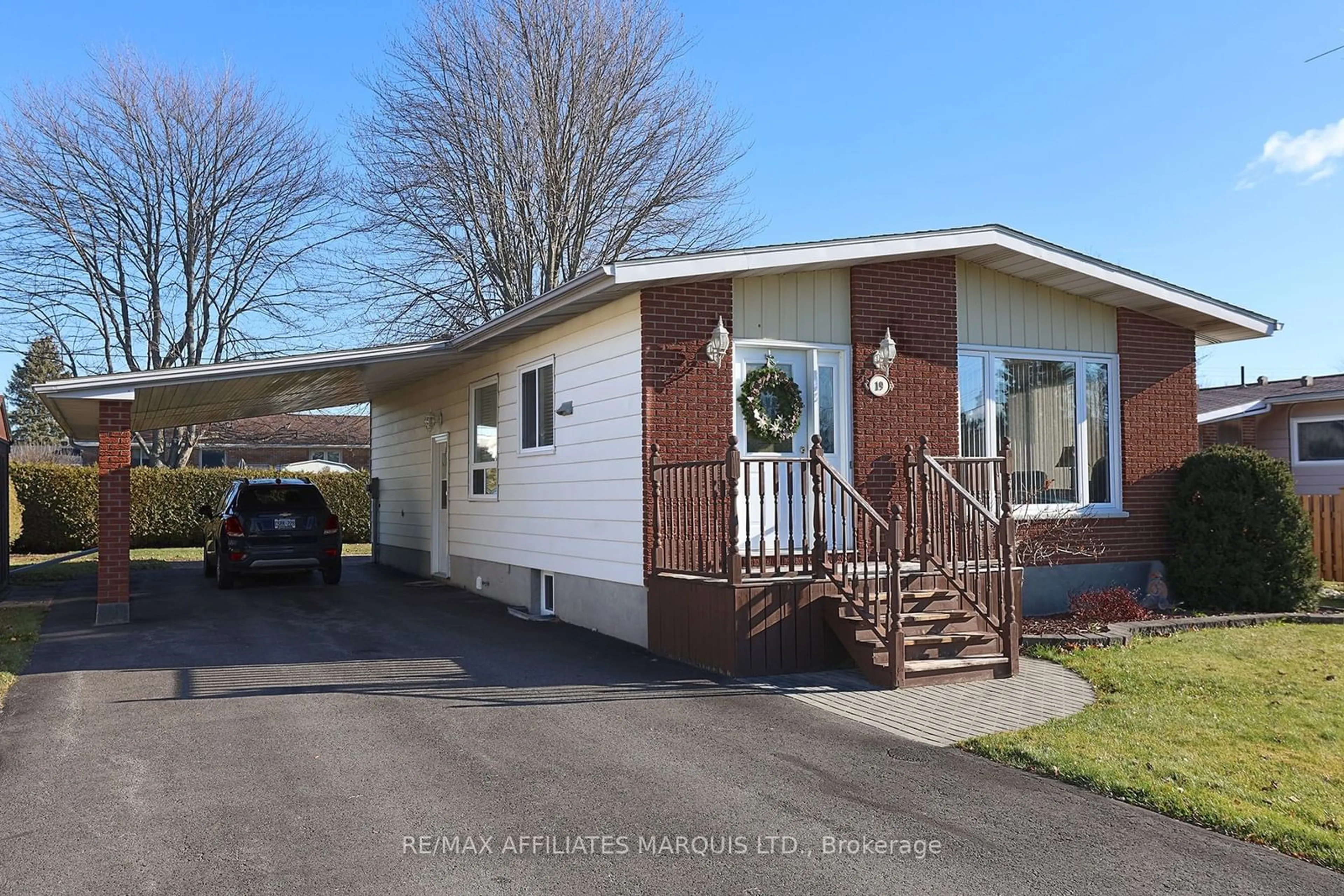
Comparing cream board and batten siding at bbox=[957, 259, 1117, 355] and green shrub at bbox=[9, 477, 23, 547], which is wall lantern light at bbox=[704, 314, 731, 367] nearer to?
cream board and batten siding at bbox=[957, 259, 1117, 355]

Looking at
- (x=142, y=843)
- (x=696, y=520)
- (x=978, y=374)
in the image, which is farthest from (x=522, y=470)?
(x=142, y=843)

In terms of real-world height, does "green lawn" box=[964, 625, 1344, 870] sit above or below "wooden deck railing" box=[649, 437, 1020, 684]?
below

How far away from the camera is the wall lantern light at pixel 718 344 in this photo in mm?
9430

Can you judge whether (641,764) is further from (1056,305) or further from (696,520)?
(1056,305)

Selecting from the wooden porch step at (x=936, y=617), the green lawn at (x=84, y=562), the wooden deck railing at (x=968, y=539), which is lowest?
the green lawn at (x=84, y=562)

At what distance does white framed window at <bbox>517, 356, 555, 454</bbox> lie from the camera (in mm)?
11758

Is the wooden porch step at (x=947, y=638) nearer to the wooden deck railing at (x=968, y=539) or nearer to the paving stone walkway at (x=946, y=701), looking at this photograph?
the wooden deck railing at (x=968, y=539)

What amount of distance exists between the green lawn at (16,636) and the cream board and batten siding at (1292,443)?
20.3 m

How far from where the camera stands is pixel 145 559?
20.5 meters

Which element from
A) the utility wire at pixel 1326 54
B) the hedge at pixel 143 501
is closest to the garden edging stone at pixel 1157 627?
the utility wire at pixel 1326 54

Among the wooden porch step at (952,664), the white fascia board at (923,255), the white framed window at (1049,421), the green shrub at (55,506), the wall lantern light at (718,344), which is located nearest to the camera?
the wooden porch step at (952,664)

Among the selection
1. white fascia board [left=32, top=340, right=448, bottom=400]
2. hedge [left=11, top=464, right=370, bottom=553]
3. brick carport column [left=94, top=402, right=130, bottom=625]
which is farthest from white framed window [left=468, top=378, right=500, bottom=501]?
hedge [left=11, top=464, right=370, bottom=553]

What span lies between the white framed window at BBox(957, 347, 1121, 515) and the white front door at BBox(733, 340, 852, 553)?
1.59m

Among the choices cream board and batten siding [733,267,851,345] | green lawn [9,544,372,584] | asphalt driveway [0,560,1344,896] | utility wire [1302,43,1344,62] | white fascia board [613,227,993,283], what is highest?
utility wire [1302,43,1344,62]
